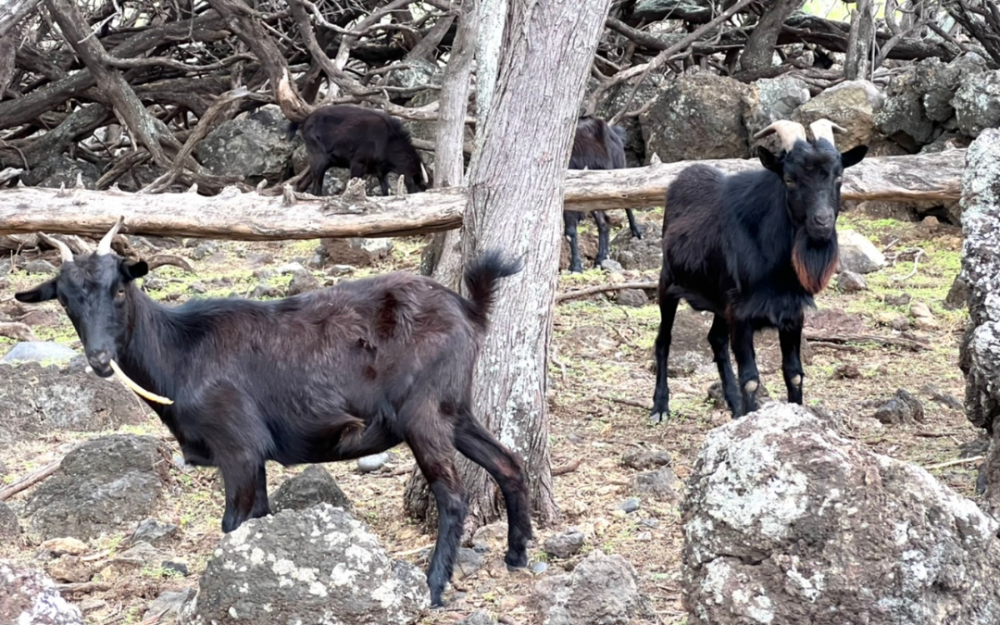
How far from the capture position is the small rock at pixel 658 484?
600cm

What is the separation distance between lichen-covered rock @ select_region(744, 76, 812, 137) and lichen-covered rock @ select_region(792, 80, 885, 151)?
357 millimetres

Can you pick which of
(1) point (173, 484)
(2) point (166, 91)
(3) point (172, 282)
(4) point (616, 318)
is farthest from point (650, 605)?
(2) point (166, 91)

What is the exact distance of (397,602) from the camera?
4.19 meters

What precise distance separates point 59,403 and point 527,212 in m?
3.36

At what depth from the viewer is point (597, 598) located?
14.0 feet

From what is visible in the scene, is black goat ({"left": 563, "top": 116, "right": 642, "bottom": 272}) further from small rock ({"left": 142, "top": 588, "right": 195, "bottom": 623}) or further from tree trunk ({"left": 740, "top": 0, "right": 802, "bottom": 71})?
small rock ({"left": 142, "top": 588, "right": 195, "bottom": 623})

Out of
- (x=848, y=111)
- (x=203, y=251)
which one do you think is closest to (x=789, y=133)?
(x=848, y=111)

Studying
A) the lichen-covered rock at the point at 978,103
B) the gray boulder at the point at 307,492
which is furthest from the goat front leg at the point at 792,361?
the lichen-covered rock at the point at 978,103

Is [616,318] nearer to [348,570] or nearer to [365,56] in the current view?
[348,570]

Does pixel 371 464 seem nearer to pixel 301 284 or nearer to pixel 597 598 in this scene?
pixel 597 598

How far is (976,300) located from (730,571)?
8.80 ft

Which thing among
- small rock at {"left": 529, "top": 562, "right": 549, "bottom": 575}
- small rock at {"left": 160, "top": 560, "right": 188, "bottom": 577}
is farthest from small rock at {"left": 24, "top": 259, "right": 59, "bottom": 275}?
small rock at {"left": 529, "top": 562, "right": 549, "bottom": 575}

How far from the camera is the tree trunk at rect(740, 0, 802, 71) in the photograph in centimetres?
1580

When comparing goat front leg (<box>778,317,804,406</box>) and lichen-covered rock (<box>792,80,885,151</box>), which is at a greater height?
lichen-covered rock (<box>792,80,885,151</box>)
